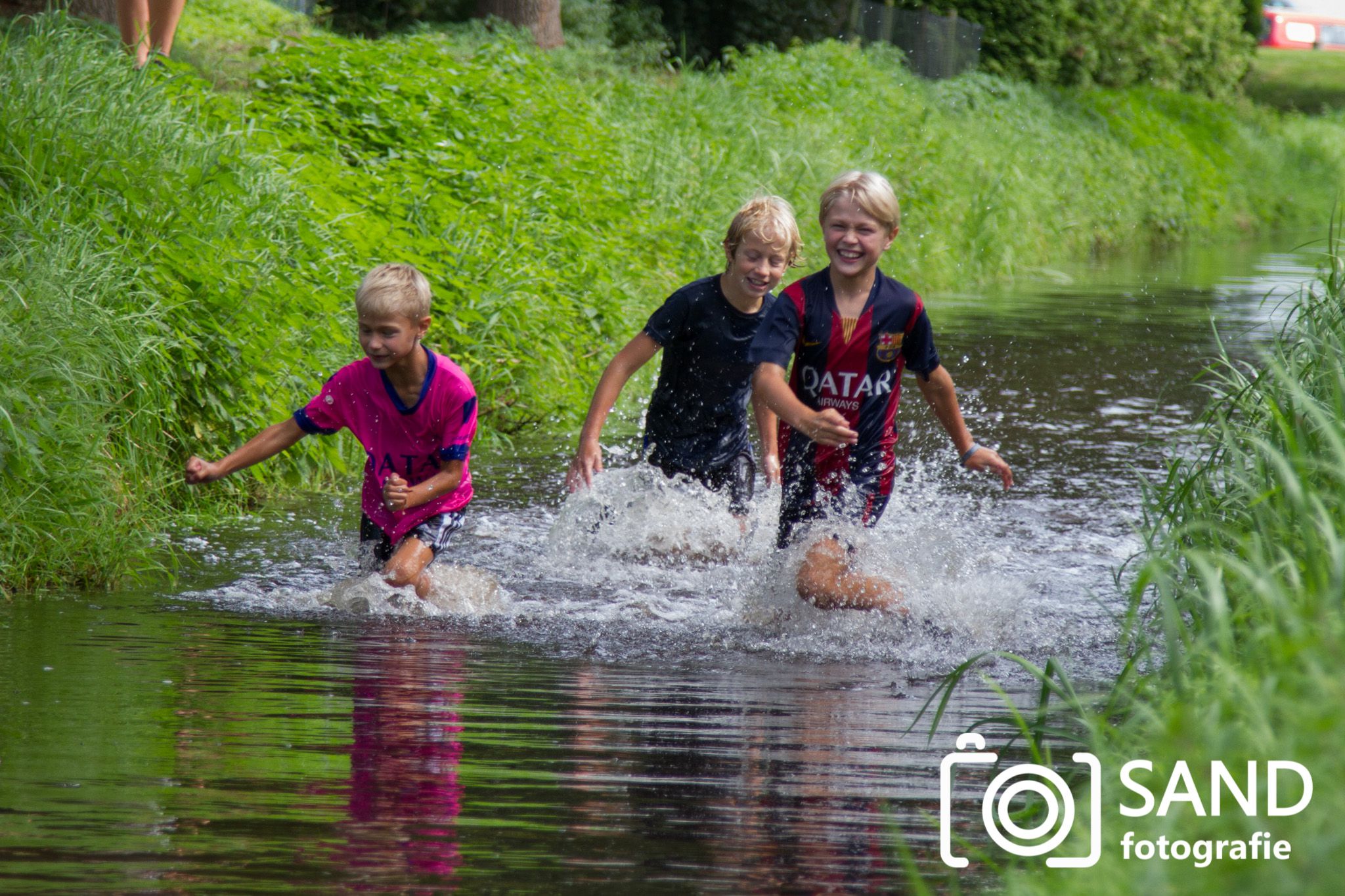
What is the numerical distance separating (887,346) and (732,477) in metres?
1.68

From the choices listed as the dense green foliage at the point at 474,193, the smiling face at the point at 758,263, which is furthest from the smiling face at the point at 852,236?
the dense green foliage at the point at 474,193

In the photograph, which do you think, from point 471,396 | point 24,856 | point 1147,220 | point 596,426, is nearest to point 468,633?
point 471,396

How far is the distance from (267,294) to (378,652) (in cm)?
298

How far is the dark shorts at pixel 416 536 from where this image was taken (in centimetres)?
596

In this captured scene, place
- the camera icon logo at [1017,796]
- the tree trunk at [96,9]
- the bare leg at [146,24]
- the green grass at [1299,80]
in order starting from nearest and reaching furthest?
the camera icon logo at [1017,796] → the bare leg at [146,24] → the tree trunk at [96,9] → the green grass at [1299,80]

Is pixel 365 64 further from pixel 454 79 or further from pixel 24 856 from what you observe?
pixel 24 856

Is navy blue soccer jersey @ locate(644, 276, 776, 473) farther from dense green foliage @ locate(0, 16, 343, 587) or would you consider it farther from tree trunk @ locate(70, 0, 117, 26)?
tree trunk @ locate(70, 0, 117, 26)

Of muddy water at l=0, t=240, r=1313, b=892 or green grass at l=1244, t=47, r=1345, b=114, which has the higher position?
green grass at l=1244, t=47, r=1345, b=114

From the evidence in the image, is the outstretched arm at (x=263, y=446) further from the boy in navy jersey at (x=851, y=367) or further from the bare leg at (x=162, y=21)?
the bare leg at (x=162, y=21)

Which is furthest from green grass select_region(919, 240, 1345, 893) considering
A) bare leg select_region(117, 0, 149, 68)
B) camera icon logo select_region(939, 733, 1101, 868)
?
bare leg select_region(117, 0, 149, 68)

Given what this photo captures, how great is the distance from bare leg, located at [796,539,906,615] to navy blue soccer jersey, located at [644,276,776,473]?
1.47 m

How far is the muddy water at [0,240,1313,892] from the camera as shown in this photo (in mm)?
3289

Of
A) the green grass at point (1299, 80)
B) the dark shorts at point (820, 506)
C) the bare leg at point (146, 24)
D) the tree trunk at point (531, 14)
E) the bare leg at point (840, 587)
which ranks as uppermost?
the green grass at point (1299, 80)

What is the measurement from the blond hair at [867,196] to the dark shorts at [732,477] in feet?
5.78
